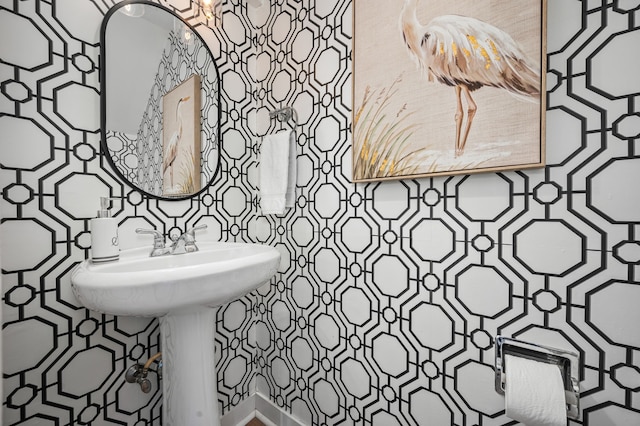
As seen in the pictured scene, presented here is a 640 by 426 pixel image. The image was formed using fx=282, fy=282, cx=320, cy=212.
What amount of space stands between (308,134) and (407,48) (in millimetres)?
513

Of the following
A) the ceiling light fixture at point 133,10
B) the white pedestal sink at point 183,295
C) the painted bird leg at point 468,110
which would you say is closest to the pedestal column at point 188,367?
the white pedestal sink at point 183,295

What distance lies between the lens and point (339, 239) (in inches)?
45.9

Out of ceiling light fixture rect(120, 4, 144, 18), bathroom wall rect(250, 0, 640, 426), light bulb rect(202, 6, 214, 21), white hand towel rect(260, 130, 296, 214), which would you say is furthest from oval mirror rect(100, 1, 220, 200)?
bathroom wall rect(250, 0, 640, 426)

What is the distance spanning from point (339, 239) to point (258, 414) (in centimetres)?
107

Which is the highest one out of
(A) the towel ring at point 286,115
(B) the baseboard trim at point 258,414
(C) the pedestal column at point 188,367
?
(A) the towel ring at point 286,115

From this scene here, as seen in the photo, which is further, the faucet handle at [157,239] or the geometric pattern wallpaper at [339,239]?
the faucet handle at [157,239]

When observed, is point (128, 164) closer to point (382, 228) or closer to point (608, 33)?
point (382, 228)

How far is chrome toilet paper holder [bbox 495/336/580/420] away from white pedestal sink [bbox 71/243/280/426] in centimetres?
72

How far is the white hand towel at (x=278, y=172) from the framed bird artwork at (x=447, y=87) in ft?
1.09

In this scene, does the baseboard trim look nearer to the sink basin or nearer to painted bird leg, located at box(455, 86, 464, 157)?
the sink basin

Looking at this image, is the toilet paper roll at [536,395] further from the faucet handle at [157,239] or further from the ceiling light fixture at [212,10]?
the ceiling light fixture at [212,10]

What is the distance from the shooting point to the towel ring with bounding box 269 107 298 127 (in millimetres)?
1294

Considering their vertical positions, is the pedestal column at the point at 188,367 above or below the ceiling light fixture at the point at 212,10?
below

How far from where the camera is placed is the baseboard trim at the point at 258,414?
1.34 metres
